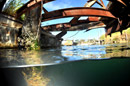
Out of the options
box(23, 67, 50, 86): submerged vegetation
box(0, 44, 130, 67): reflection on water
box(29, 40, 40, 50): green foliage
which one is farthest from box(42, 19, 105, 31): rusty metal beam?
box(23, 67, 50, 86): submerged vegetation

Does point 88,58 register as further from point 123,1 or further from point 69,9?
point 123,1

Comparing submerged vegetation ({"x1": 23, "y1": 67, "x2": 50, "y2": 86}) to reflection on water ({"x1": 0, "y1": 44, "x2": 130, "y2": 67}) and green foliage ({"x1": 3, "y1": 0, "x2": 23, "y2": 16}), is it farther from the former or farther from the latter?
green foliage ({"x1": 3, "y1": 0, "x2": 23, "y2": 16})

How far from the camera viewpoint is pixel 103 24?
10.6 metres

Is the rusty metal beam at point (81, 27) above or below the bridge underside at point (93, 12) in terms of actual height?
below

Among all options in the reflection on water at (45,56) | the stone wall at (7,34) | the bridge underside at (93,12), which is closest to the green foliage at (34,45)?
the stone wall at (7,34)

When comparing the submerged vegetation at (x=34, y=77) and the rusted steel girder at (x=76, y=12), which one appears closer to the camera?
the submerged vegetation at (x=34, y=77)

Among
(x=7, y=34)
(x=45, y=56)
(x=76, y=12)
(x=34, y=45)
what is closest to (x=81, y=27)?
(x=76, y=12)

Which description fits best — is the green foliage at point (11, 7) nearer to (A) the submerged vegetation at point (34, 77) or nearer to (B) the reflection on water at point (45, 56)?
(B) the reflection on water at point (45, 56)

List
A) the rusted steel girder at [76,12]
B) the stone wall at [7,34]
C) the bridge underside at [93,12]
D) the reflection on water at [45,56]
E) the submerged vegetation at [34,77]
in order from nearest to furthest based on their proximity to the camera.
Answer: the submerged vegetation at [34,77] → the reflection on water at [45,56] → the stone wall at [7,34] → the bridge underside at [93,12] → the rusted steel girder at [76,12]

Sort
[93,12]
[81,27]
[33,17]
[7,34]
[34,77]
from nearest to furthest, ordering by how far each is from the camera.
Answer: [34,77] < [7,34] < [33,17] < [93,12] < [81,27]

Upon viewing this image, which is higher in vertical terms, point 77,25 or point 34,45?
point 77,25

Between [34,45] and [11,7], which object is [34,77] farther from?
[11,7]

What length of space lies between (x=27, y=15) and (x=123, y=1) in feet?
22.6

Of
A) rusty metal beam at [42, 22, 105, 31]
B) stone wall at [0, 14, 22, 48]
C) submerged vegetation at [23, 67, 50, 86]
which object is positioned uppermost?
rusty metal beam at [42, 22, 105, 31]
